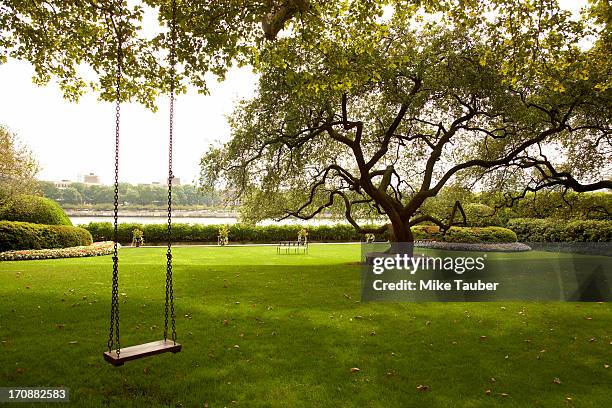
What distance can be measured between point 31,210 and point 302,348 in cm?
1811

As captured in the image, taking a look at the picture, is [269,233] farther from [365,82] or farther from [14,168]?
[365,82]

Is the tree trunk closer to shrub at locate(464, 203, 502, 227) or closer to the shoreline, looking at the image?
shrub at locate(464, 203, 502, 227)

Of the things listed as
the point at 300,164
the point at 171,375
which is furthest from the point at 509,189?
the point at 171,375

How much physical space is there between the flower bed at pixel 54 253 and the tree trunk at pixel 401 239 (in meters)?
12.9

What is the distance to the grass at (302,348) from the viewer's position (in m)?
5.00

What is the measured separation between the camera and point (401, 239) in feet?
50.5

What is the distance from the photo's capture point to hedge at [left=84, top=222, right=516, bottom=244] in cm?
2522

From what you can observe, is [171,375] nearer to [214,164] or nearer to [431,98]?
[214,164]

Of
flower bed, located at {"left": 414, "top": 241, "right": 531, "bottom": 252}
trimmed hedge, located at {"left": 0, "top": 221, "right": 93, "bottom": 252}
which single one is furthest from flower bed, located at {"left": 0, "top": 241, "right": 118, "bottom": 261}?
flower bed, located at {"left": 414, "top": 241, "right": 531, "bottom": 252}

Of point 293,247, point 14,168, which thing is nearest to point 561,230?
point 293,247

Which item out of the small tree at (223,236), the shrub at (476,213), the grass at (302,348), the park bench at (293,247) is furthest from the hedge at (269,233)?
the grass at (302,348)

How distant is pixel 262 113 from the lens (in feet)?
46.4

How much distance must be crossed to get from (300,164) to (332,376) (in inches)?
412

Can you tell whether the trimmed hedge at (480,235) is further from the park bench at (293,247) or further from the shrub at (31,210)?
the shrub at (31,210)
